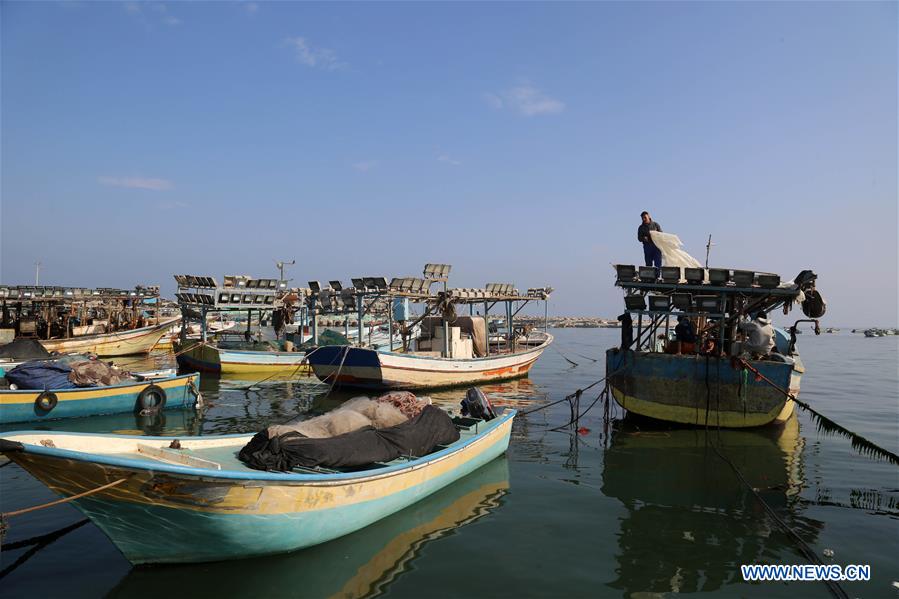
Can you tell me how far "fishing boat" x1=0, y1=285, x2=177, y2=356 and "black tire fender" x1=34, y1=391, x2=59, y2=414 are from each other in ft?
62.5

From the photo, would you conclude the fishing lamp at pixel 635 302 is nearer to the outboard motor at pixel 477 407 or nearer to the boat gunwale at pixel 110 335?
the outboard motor at pixel 477 407

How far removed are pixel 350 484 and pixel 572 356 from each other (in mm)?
41292

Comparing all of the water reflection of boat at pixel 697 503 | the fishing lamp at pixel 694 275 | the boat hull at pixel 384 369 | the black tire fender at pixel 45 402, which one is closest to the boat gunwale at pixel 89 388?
the black tire fender at pixel 45 402

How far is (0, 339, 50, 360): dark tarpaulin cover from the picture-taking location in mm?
20484

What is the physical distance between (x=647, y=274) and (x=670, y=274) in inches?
23.0

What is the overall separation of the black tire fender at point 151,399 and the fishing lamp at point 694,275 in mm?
15951

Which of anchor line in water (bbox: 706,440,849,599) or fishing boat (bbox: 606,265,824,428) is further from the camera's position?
fishing boat (bbox: 606,265,824,428)

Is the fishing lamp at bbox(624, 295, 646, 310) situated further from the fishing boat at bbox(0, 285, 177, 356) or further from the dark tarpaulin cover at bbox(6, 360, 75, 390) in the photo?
the fishing boat at bbox(0, 285, 177, 356)

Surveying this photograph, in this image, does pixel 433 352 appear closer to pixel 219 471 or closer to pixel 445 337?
pixel 445 337

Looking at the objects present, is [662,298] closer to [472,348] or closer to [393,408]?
[393,408]

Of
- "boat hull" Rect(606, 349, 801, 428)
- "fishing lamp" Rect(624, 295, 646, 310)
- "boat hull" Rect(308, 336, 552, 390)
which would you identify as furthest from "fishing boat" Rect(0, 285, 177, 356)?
"boat hull" Rect(606, 349, 801, 428)

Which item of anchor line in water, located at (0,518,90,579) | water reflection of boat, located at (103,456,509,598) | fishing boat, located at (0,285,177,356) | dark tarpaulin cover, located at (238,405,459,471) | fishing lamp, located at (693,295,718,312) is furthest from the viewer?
fishing boat, located at (0,285,177,356)

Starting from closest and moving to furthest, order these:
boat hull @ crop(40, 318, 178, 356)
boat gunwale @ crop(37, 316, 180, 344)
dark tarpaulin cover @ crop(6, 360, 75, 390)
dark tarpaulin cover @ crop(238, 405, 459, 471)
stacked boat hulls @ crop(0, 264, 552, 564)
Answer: stacked boat hulls @ crop(0, 264, 552, 564), dark tarpaulin cover @ crop(238, 405, 459, 471), dark tarpaulin cover @ crop(6, 360, 75, 390), boat gunwale @ crop(37, 316, 180, 344), boat hull @ crop(40, 318, 178, 356)

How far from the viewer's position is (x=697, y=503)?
30.7 feet
